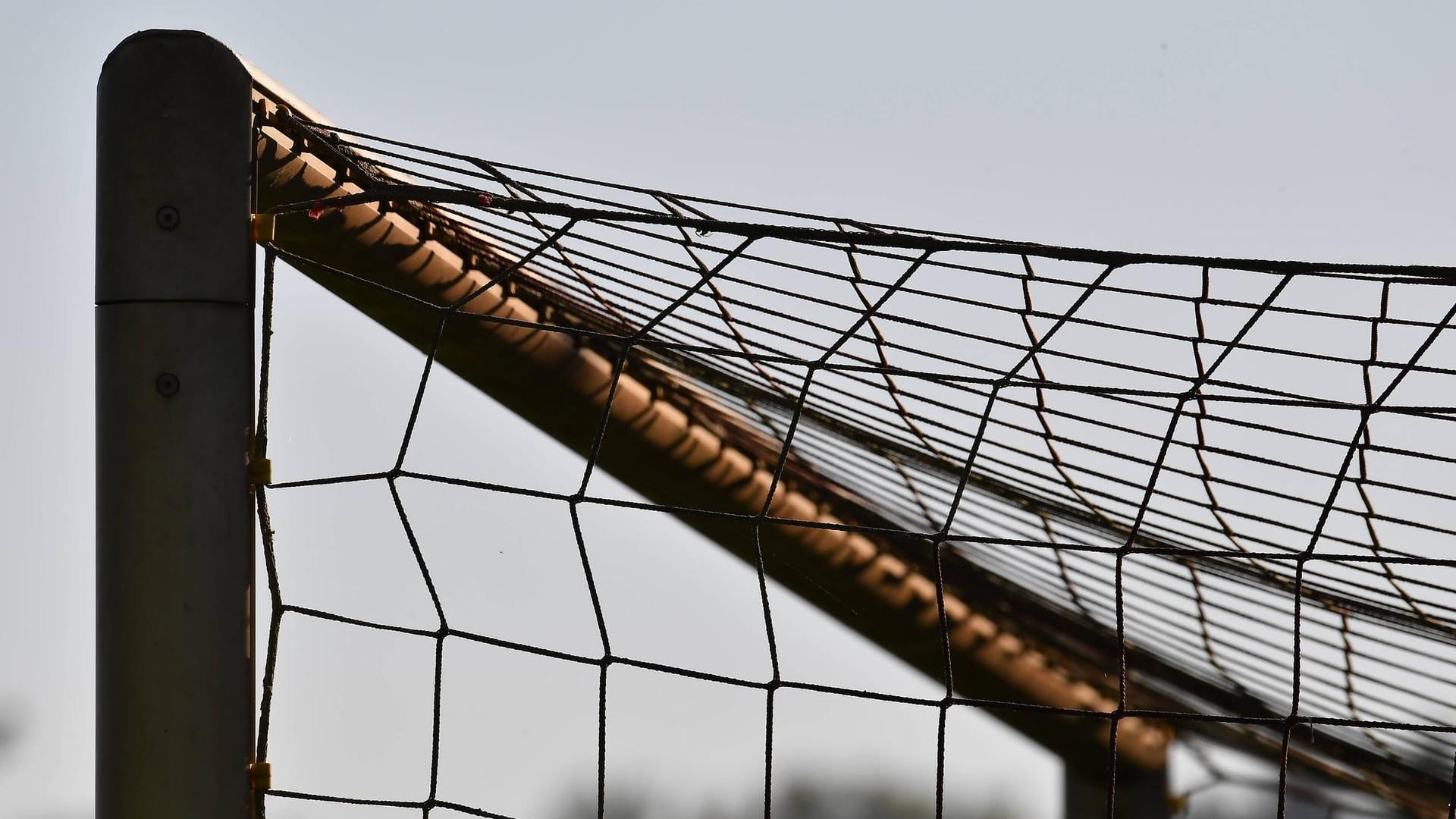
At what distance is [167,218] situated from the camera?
1293 millimetres

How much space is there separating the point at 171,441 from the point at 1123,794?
11.7ft

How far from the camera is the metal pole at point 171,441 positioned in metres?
1.27

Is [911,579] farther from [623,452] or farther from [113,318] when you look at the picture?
[113,318]

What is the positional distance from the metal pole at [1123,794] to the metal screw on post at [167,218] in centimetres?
307

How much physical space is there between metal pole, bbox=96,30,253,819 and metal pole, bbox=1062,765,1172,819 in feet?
9.51

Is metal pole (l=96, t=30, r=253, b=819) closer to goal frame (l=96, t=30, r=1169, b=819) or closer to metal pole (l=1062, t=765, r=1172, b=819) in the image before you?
goal frame (l=96, t=30, r=1169, b=819)

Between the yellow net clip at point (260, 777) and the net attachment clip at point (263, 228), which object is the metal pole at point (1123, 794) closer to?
the yellow net clip at point (260, 777)

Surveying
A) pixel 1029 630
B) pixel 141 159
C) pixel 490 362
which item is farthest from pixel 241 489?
pixel 1029 630

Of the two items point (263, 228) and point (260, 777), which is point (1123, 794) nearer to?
point (260, 777)

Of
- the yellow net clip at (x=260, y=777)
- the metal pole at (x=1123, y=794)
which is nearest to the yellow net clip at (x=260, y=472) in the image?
the yellow net clip at (x=260, y=777)

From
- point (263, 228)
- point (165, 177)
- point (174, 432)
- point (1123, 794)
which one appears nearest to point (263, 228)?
point (263, 228)

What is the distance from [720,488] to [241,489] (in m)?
1.17

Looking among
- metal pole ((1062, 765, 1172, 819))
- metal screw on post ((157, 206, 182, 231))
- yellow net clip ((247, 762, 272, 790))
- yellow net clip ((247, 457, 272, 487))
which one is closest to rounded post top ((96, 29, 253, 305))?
metal screw on post ((157, 206, 182, 231))

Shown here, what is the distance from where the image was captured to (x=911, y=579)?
108 inches
